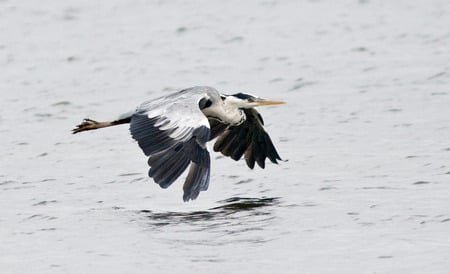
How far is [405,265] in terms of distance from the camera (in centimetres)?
873

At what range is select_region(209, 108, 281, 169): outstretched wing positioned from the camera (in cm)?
1248

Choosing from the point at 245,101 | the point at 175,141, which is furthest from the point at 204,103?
the point at 175,141

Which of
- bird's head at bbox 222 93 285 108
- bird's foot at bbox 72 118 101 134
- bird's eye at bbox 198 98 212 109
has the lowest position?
bird's foot at bbox 72 118 101 134

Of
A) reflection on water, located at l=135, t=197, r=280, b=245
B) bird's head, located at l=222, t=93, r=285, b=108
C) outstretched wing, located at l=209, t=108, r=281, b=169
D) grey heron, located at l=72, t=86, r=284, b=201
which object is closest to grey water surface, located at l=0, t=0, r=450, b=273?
reflection on water, located at l=135, t=197, r=280, b=245

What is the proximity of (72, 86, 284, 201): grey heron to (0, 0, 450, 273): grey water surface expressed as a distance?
0.38m

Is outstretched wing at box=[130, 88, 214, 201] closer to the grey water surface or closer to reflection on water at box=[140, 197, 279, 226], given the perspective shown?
the grey water surface

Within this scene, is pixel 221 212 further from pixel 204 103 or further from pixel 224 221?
pixel 204 103

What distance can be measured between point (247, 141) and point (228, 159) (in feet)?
3.33

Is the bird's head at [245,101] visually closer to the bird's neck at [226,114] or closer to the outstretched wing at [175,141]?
the bird's neck at [226,114]

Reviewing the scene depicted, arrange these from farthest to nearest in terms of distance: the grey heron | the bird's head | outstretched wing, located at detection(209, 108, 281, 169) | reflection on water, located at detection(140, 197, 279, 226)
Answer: outstretched wing, located at detection(209, 108, 281, 169), the bird's head, reflection on water, located at detection(140, 197, 279, 226), the grey heron

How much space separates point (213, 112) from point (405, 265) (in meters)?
4.03

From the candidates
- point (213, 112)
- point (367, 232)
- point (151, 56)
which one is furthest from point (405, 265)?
point (151, 56)

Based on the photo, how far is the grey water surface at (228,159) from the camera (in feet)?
31.2

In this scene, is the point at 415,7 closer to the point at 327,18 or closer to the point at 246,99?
the point at 327,18
